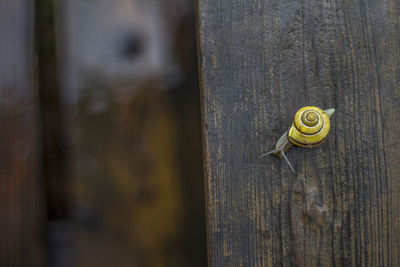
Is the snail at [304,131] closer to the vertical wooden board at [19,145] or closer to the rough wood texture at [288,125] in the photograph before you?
the rough wood texture at [288,125]

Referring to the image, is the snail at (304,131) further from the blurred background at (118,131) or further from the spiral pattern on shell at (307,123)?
the blurred background at (118,131)

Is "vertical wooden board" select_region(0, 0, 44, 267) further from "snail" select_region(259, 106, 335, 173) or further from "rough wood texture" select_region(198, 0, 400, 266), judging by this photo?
"snail" select_region(259, 106, 335, 173)

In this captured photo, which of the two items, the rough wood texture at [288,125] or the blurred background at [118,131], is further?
the blurred background at [118,131]

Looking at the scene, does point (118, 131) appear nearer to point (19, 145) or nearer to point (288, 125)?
Answer: point (19, 145)

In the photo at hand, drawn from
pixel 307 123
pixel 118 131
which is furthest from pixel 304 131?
pixel 118 131

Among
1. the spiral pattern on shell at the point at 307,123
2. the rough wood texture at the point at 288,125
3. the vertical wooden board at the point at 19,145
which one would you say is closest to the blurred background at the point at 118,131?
the vertical wooden board at the point at 19,145

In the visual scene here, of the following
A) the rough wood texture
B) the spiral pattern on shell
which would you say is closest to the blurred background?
the rough wood texture

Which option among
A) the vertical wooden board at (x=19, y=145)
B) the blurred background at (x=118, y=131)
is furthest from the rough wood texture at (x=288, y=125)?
the vertical wooden board at (x=19, y=145)

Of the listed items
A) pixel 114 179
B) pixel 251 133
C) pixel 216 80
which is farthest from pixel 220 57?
pixel 114 179
